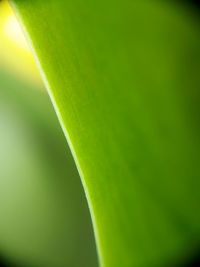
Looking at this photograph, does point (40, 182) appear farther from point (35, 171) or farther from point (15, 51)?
point (15, 51)

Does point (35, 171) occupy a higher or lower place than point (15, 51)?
lower

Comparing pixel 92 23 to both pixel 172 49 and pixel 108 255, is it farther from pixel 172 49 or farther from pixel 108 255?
pixel 108 255

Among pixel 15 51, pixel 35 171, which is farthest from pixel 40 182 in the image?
pixel 15 51

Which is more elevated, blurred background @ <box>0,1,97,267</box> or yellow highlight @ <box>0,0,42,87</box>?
yellow highlight @ <box>0,0,42,87</box>

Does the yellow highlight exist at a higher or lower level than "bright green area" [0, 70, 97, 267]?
higher
